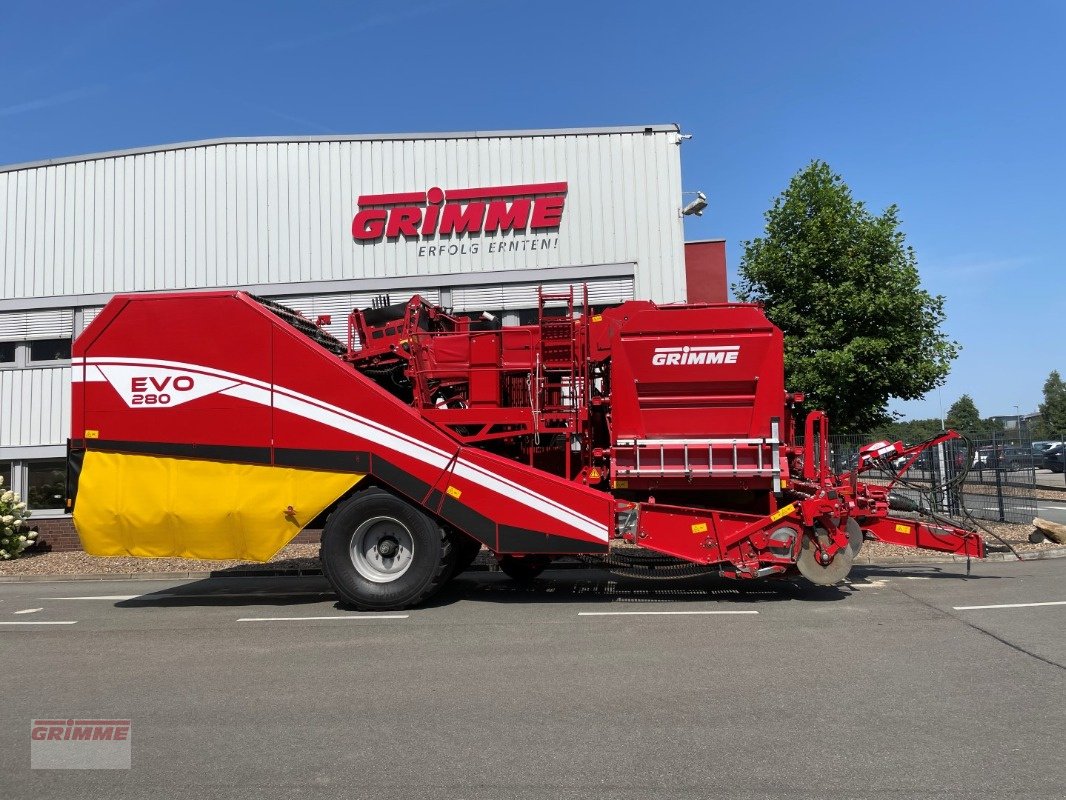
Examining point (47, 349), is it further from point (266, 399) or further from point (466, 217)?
point (266, 399)

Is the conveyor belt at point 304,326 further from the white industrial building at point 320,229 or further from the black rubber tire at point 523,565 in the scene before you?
the white industrial building at point 320,229

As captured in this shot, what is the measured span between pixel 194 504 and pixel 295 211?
8544 millimetres

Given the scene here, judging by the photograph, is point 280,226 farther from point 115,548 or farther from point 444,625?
point 444,625

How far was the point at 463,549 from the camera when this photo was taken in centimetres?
900

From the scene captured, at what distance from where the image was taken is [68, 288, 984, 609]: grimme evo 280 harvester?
821 cm

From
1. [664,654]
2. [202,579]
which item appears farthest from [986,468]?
[202,579]

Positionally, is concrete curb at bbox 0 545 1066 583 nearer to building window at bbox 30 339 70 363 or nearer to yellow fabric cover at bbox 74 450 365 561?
yellow fabric cover at bbox 74 450 365 561

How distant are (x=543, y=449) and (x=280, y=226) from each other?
905 cm

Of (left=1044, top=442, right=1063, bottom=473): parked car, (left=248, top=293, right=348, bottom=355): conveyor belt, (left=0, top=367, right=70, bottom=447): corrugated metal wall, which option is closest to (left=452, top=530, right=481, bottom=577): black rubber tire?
(left=248, top=293, right=348, bottom=355): conveyor belt

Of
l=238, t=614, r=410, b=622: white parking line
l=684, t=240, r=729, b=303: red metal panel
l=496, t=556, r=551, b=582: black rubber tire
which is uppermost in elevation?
l=684, t=240, r=729, b=303: red metal panel

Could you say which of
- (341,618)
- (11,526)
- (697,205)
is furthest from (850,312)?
(11,526)

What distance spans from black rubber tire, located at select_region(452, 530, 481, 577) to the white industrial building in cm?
663

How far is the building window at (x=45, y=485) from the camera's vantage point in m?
15.5

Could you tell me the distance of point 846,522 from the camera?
27.0 feet
